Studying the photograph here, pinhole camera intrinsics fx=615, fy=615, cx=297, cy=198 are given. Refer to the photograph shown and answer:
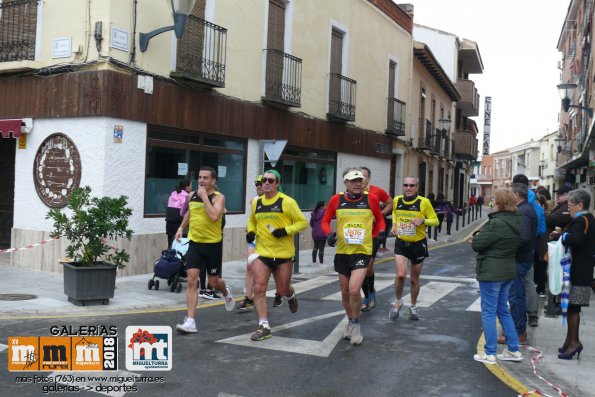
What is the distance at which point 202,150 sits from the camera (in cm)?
1288

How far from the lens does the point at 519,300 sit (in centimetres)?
671

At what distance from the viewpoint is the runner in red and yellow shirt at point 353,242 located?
6426 millimetres

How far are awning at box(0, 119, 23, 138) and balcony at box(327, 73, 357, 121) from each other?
897 cm

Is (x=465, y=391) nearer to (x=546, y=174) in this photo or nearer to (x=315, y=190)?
(x=315, y=190)

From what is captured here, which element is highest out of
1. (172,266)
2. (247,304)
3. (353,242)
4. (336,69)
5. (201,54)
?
(336,69)

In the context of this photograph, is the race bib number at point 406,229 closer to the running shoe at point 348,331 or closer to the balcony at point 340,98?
the running shoe at point 348,331

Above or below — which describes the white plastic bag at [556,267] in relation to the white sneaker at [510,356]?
above

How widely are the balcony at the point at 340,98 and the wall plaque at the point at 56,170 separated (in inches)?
340

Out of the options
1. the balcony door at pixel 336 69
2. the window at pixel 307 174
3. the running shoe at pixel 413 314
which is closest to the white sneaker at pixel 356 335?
the running shoe at pixel 413 314

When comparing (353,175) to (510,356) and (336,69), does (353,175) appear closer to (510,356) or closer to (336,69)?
(510,356)

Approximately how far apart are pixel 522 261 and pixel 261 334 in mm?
2928

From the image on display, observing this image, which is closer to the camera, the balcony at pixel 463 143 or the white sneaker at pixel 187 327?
the white sneaker at pixel 187 327

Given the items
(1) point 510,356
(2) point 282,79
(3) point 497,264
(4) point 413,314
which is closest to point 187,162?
(2) point 282,79

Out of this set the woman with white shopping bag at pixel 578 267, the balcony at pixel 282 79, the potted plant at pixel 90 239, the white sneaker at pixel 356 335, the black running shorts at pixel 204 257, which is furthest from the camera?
the balcony at pixel 282 79
